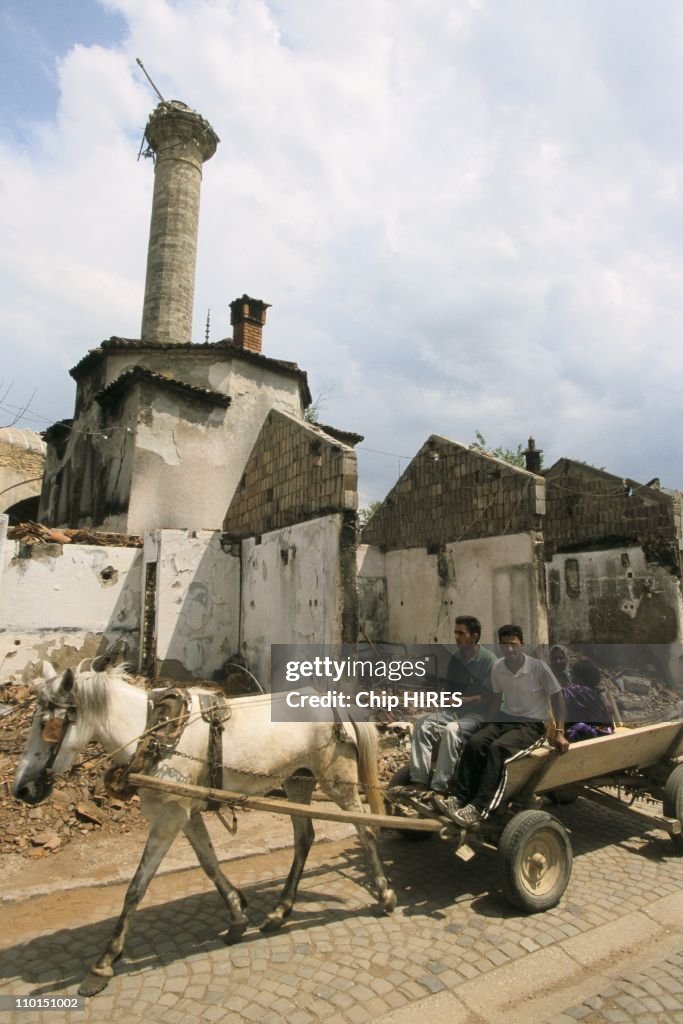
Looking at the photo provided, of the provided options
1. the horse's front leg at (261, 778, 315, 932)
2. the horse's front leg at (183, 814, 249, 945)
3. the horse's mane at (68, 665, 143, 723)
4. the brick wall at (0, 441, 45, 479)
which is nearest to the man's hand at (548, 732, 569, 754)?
the horse's front leg at (261, 778, 315, 932)

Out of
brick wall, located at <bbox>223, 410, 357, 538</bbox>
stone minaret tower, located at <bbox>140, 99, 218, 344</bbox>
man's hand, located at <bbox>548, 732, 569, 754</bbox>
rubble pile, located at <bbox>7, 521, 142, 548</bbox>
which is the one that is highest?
stone minaret tower, located at <bbox>140, 99, 218, 344</bbox>

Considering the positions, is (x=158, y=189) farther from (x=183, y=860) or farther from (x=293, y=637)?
(x=183, y=860)

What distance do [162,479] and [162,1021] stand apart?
11.8 m

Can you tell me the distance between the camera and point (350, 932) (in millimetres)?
3941

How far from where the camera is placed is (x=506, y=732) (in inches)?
181

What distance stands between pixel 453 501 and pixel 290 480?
3639 millimetres

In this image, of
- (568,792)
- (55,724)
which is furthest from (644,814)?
(55,724)

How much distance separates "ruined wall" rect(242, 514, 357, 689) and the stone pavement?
3.76 meters

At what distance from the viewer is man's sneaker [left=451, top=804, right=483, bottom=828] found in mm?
4082

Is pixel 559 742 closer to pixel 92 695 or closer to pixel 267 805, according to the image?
pixel 267 805

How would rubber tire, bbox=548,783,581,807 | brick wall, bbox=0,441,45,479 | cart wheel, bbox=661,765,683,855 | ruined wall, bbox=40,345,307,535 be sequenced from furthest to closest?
1. brick wall, bbox=0,441,45,479
2. ruined wall, bbox=40,345,307,535
3. cart wheel, bbox=661,765,683,855
4. rubber tire, bbox=548,783,581,807

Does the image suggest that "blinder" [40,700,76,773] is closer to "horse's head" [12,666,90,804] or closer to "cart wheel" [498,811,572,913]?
"horse's head" [12,666,90,804]

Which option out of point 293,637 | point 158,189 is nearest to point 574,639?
point 293,637

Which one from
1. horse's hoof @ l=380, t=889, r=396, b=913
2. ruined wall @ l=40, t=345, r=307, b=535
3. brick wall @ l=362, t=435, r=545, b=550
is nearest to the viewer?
horse's hoof @ l=380, t=889, r=396, b=913
